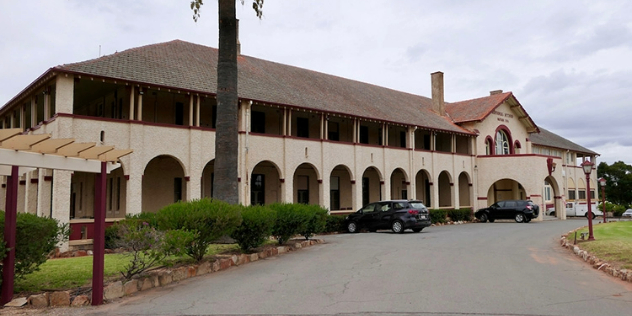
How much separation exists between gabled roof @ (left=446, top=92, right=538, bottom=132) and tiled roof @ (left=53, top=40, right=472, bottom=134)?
178cm

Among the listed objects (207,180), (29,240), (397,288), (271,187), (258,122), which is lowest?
(397,288)

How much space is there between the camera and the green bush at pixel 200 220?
11.5 meters

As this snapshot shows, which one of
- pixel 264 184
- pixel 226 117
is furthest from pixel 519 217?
pixel 226 117

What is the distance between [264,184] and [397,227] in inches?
329

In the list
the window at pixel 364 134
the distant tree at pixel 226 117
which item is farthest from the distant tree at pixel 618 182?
the distant tree at pixel 226 117

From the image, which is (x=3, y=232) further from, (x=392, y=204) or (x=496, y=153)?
(x=496, y=153)

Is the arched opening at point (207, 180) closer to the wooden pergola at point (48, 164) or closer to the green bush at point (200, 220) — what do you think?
the green bush at point (200, 220)

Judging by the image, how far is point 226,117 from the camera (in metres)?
16.1

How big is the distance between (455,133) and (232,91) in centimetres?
2350

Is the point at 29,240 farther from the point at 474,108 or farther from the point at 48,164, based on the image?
the point at 474,108

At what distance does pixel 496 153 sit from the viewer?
4066cm

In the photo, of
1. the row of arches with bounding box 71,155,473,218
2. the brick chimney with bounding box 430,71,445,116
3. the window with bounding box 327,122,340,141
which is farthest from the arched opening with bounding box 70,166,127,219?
the brick chimney with bounding box 430,71,445,116

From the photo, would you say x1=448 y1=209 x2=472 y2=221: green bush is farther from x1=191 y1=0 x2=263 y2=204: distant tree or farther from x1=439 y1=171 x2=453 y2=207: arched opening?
x1=191 y1=0 x2=263 y2=204: distant tree

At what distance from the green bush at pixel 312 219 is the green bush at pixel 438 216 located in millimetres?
14802
